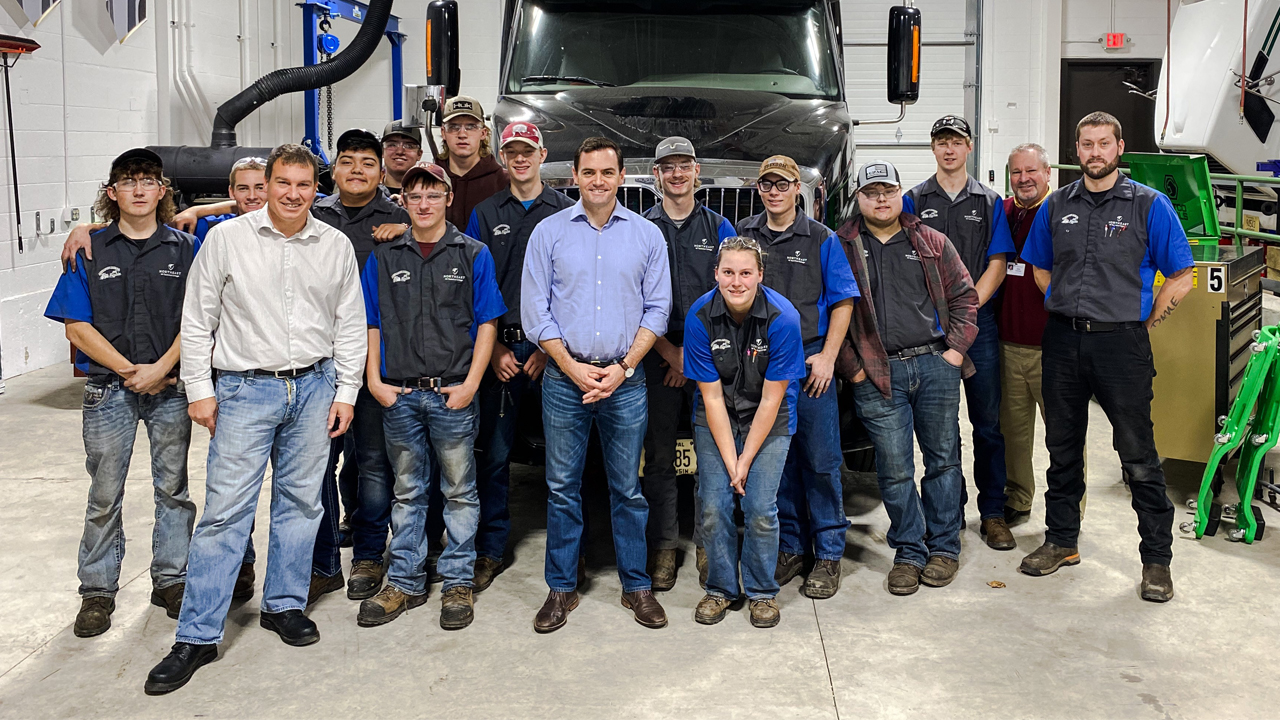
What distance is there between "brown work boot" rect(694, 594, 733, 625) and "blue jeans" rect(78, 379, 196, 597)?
2.03 m

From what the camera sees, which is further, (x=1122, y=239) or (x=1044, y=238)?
(x=1044, y=238)

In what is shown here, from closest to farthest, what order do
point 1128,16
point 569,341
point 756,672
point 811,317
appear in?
point 756,672
point 569,341
point 811,317
point 1128,16

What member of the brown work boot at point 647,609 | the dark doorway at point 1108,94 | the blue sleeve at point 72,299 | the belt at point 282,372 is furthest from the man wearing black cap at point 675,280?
the dark doorway at point 1108,94

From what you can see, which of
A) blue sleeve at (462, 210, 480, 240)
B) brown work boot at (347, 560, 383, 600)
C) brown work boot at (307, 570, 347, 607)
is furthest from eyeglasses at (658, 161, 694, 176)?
brown work boot at (307, 570, 347, 607)

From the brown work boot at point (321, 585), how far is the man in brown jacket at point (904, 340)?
231cm

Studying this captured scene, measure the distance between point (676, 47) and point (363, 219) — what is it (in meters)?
2.55

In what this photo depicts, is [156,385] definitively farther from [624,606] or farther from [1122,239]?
[1122,239]

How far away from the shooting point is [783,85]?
630 cm

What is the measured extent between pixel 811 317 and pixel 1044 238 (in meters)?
1.18

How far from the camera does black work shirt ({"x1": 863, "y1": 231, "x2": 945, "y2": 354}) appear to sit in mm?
4617

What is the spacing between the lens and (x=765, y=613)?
14.2 feet

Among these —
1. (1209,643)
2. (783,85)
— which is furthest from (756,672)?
(783,85)

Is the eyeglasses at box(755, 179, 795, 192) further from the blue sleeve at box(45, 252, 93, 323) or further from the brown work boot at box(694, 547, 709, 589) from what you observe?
the blue sleeve at box(45, 252, 93, 323)

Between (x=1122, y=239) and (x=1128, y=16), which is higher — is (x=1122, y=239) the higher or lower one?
the lower one
